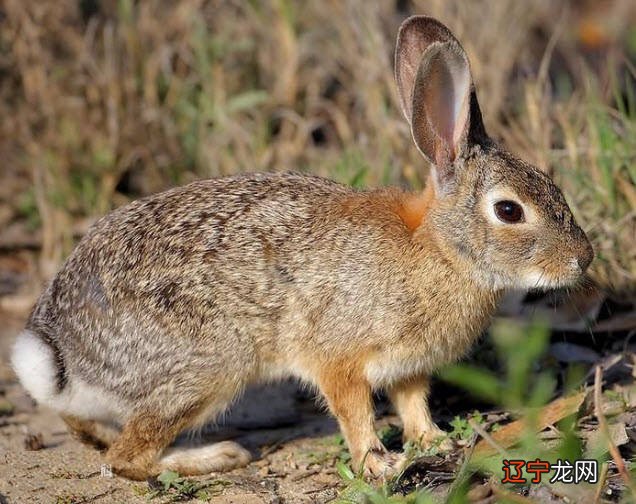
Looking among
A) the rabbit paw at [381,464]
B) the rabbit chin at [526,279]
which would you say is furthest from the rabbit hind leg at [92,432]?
the rabbit chin at [526,279]

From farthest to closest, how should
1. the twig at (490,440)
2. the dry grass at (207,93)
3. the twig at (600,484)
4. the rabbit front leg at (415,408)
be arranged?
the dry grass at (207,93) → the rabbit front leg at (415,408) → the twig at (490,440) → the twig at (600,484)

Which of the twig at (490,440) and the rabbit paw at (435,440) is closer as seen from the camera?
the twig at (490,440)

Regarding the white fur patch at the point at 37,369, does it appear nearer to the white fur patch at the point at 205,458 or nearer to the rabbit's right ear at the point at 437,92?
the white fur patch at the point at 205,458

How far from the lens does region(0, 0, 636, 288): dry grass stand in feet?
21.5

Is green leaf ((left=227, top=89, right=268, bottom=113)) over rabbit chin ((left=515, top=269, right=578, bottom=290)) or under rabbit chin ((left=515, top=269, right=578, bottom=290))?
over

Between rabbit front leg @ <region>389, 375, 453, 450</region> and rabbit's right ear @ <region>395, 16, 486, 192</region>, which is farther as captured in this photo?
rabbit front leg @ <region>389, 375, 453, 450</region>

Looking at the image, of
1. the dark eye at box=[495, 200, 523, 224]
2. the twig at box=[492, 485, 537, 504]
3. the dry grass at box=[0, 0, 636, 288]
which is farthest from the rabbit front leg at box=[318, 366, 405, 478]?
the dry grass at box=[0, 0, 636, 288]

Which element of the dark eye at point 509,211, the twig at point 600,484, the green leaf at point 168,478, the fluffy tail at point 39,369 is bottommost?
the green leaf at point 168,478

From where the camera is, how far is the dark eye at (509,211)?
4219 mm

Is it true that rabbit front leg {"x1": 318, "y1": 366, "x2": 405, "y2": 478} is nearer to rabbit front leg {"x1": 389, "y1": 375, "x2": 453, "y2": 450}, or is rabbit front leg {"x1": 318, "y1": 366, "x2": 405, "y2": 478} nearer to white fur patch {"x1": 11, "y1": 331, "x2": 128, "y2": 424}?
rabbit front leg {"x1": 389, "y1": 375, "x2": 453, "y2": 450}

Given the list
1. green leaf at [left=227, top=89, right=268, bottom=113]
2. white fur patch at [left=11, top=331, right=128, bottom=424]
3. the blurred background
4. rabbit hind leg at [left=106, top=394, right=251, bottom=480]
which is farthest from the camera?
green leaf at [left=227, top=89, right=268, bottom=113]

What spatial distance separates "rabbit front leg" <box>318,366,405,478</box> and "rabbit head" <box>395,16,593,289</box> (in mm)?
684

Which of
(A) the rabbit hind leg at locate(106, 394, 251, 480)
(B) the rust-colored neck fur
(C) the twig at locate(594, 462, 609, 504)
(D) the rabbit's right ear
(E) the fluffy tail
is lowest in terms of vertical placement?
(A) the rabbit hind leg at locate(106, 394, 251, 480)

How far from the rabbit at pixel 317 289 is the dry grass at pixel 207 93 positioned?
1669mm
